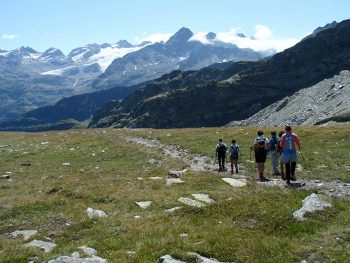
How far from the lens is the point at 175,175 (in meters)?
33.4

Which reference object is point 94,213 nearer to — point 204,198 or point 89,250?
point 89,250

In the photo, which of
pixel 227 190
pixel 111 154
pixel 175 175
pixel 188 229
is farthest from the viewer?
pixel 111 154

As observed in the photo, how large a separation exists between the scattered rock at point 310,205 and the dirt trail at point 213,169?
410 cm

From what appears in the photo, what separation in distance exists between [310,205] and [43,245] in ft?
39.0

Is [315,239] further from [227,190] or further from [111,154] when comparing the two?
[111,154]

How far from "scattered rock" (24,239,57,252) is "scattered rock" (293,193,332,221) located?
33.9ft

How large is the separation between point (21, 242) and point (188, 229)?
23.2 feet

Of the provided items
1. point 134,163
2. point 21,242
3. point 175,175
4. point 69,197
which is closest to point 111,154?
point 134,163

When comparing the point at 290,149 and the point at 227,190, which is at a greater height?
the point at 290,149

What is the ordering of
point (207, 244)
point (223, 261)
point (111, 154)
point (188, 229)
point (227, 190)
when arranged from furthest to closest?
1. point (111, 154)
2. point (227, 190)
3. point (188, 229)
4. point (207, 244)
5. point (223, 261)

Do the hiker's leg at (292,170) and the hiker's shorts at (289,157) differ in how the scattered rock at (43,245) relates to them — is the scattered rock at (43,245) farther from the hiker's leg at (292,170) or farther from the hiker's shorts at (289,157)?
the hiker's leg at (292,170)

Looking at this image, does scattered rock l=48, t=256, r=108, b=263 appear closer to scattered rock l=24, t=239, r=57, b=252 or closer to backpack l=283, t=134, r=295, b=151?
scattered rock l=24, t=239, r=57, b=252

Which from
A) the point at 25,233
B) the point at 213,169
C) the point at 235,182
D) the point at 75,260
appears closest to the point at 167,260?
the point at 75,260

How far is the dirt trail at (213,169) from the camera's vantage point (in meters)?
27.3
